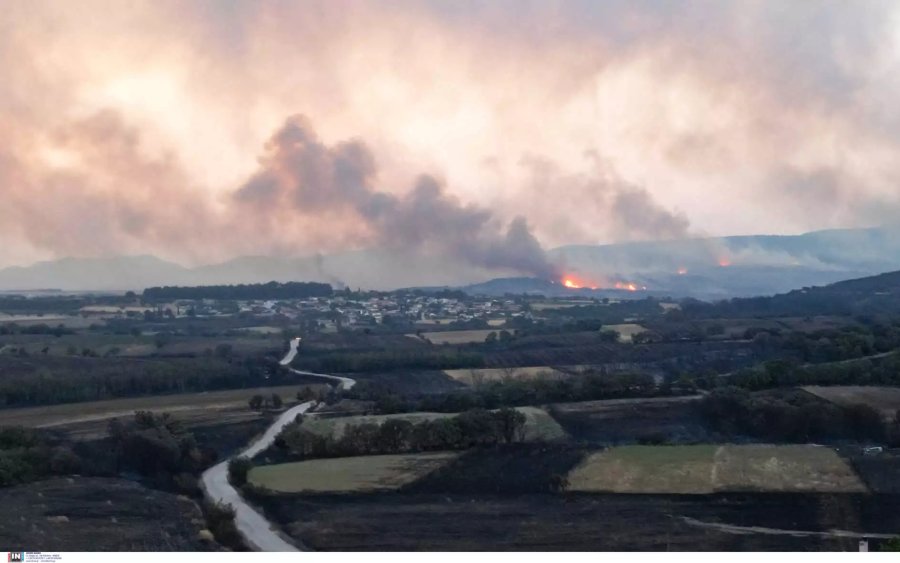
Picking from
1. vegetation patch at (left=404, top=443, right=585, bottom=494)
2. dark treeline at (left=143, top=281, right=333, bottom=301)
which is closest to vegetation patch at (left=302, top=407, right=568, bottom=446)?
vegetation patch at (left=404, top=443, right=585, bottom=494)

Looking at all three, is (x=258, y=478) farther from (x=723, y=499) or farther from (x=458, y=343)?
(x=458, y=343)

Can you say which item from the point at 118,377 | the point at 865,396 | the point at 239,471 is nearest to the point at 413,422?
the point at 239,471

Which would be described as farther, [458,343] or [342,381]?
[458,343]

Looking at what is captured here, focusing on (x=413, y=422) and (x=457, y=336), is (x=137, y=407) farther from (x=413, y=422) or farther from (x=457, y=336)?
(x=457, y=336)

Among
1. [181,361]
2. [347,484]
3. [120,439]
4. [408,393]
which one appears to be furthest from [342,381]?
[347,484]

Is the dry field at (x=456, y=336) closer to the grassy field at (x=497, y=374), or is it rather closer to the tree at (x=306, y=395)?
the grassy field at (x=497, y=374)

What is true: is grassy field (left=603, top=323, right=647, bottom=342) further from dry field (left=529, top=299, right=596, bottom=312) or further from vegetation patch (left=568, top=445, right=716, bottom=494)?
vegetation patch (left=568, top=445, right=716, bottom=494)

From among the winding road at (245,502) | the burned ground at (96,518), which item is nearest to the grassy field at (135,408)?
the winding road at (245,502)
